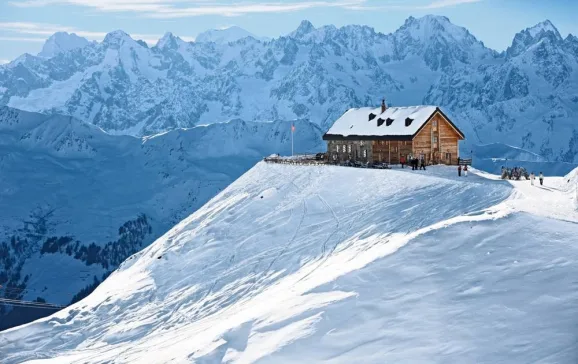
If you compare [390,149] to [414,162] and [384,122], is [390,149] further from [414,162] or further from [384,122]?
[414,162]

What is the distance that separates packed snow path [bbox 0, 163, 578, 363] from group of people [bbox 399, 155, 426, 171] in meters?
1.41

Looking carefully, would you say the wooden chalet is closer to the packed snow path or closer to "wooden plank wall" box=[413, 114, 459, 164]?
"wooden plank wall" box=[413, 114, 459, 164]

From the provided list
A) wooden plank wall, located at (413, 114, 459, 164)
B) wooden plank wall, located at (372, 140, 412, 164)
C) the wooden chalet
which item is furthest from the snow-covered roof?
wooden plank wall, located at (413, 114, 459, 164)

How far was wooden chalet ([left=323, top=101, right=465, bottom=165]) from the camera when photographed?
72312 millimetres

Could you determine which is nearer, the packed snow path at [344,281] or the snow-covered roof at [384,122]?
the packed snow path at [344,281]

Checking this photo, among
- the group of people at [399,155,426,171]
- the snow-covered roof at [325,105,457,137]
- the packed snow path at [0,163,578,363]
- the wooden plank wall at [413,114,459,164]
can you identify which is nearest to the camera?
the packed snow path at [0,163,578,363]

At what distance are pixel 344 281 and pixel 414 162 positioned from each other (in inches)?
1408

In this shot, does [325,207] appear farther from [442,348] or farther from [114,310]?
[442,348]

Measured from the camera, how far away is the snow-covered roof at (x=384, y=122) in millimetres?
72938

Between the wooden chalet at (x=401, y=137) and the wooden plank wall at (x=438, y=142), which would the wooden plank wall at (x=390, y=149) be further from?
the wooden plank wall at (x=438, y=142)

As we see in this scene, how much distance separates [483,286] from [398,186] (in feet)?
94.5

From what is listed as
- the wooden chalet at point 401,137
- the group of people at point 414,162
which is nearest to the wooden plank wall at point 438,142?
the wooden chalet at point 401,137

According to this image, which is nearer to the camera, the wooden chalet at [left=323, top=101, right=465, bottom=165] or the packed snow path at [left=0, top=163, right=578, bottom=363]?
the packed snow path at [left=0, top=163, right=578, bottom=363]

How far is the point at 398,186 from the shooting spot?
5975cm
